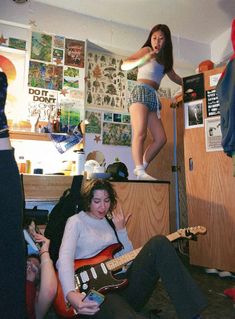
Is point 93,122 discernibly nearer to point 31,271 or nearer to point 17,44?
point 17,44

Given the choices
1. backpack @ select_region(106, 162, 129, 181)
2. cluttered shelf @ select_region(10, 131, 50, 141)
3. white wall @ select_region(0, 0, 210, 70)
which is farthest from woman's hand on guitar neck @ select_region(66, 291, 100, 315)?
white wall @ select_region(0, 0, 210, 70)

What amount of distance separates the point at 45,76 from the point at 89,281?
6.68ft

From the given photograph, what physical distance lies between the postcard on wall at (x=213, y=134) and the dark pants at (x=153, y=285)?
4.22 ft

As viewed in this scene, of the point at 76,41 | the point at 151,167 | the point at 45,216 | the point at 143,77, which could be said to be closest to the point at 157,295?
the point at 45,216

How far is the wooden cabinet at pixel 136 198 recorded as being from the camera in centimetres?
187

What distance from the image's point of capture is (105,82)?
3.05m

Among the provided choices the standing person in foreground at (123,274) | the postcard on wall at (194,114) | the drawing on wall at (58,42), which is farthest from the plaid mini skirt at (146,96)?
the standing person in foreground at (123,274)

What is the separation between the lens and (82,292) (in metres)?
1.20

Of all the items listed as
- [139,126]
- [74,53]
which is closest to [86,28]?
[74,53]

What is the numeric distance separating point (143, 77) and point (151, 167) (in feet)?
3.21

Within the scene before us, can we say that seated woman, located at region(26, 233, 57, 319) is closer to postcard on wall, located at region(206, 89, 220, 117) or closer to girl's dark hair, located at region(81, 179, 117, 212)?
girl's dark hair, located at region(81, 179, 117, 212)

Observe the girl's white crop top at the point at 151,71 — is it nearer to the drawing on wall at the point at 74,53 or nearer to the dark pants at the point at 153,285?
the drawing on wall at the point at 74,53

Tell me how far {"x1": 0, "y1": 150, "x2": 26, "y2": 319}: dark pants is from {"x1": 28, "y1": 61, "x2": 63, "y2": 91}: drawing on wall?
2.00 m

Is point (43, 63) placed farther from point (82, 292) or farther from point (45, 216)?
point (82, 292)
